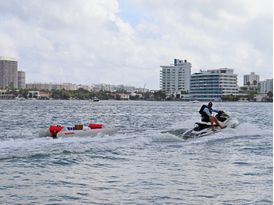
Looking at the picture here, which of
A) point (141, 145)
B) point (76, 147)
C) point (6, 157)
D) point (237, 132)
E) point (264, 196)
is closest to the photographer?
point (264, 196)

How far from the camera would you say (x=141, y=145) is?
25031 millimetres

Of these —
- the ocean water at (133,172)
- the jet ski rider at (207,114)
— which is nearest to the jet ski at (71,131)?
the ocean water at (133,172)

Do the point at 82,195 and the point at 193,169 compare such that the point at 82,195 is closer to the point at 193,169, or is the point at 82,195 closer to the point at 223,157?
the point at 193,169

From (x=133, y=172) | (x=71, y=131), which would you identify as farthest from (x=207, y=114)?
(x=133, y=172)

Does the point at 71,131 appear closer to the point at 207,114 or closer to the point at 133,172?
the point at 207,114

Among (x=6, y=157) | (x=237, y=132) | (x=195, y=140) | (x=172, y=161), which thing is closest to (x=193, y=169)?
(x=172, y=161)

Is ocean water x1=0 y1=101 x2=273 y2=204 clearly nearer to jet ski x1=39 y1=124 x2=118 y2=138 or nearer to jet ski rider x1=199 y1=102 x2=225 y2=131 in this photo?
jet ski x1=39 y1=124 x2=118 y2=138

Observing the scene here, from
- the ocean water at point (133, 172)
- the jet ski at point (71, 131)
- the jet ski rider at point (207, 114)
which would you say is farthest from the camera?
the jet ski rider at point (207, 114)

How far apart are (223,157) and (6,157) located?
871cm

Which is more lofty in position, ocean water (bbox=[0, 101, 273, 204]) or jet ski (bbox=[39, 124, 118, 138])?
jet ski (bbox=[39, 124, 118, 138])

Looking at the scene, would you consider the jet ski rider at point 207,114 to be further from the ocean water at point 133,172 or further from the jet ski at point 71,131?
the jet ski at point 71,131

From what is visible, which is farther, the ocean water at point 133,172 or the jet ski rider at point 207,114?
the jet ski rider at point 207,114

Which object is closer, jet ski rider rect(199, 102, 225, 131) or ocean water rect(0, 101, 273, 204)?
ocean water rect(0, 101, 273, 204)

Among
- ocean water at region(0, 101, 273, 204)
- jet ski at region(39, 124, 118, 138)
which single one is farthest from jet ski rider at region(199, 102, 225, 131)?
jet ski at region(39, 124, 118, 138)
